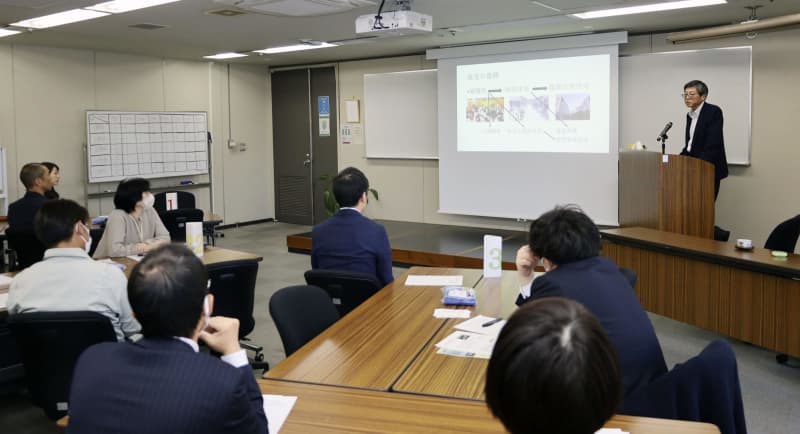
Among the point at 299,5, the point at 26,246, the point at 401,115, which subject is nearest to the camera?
the point at 26,246

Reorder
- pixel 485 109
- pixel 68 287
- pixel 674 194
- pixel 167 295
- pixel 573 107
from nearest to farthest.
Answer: pixel 167 295 → pixel 68 287 → pixel 674 194 → pixel 573 107 → pixel 485 109

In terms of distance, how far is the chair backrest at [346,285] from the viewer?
3529 millimetres

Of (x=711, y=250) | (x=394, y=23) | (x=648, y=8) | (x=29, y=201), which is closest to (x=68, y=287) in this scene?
(x=29, y=201)

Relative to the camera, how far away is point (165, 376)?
1.52 m

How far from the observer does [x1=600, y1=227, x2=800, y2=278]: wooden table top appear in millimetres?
4231

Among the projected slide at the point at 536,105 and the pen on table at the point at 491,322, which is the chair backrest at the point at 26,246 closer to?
the pen on table at the point at 491,322

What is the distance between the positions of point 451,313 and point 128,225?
2.75 meters

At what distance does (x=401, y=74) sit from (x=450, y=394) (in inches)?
323

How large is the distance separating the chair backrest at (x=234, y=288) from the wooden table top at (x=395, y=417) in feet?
6.12

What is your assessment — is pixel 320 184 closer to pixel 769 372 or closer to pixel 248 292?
pixel 248 292

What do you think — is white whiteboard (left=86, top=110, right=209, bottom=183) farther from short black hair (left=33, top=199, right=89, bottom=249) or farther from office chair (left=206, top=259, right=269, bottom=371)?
short black hair (left=33, top=199, right=89, bottom=249)

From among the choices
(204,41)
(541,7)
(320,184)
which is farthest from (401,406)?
(320,184)

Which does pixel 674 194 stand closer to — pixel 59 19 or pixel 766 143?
pixel 766 143

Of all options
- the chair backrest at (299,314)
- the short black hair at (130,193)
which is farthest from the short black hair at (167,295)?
the short black hair at (130,193)
